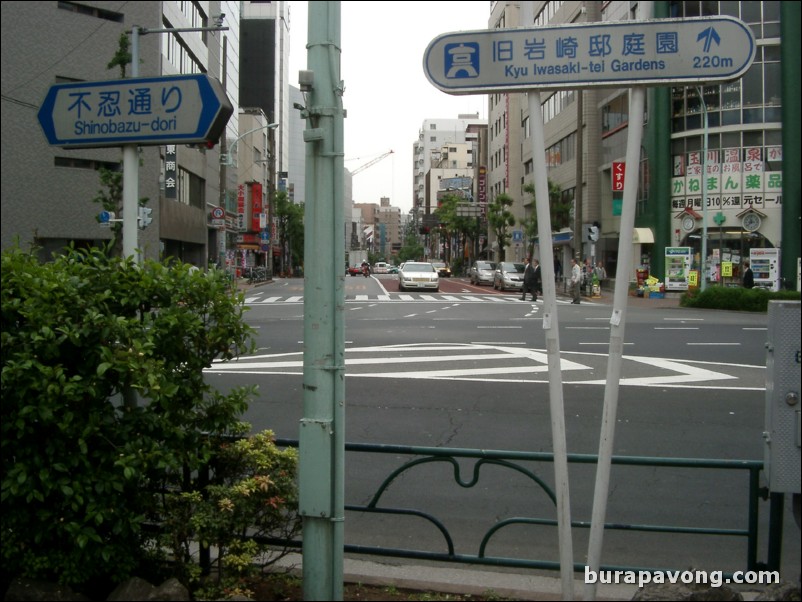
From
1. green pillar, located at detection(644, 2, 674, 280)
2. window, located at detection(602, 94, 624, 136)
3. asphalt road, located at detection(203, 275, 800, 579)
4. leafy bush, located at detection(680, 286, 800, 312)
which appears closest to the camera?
asphalt road, located at detection(203, 275, 800, 579)

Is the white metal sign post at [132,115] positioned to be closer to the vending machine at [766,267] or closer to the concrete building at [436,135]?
the vending machine at [766,267]

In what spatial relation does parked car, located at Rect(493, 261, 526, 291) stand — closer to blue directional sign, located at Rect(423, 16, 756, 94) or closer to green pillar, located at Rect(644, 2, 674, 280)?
green pillar, located at Rect(644, 2, 674, 280)

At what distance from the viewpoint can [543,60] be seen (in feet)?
12.2

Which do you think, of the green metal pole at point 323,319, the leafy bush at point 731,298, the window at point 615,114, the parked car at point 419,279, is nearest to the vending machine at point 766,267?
the leafy bush at point 731,298

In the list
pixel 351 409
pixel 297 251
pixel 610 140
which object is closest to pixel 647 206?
pixel 610 140

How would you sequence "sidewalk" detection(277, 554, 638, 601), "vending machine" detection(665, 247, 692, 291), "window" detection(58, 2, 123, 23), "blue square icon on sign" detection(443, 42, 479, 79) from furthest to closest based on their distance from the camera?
"vending machine" detection(665, 247, 692, 291) → "window" detection(58, 2, 123, 23) → "sidewalk" detection(277, 554, 638, 601) → "blue square icon on sign" detection(443, 42, 479, 79)

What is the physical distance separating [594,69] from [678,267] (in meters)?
34.9

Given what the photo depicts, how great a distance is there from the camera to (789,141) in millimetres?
28391

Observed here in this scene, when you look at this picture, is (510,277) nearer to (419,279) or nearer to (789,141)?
(419,279)

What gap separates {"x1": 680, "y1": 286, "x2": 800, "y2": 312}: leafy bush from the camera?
27547 millimetres

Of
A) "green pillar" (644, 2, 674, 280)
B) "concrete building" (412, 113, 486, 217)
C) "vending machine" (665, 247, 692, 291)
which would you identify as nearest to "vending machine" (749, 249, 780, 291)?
"vending machine" (665, 247, 692, 291)

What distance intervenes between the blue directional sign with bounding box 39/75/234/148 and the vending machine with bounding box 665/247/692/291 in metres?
34.4

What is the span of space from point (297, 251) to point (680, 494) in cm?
8928

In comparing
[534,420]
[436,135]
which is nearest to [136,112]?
[534,420]
